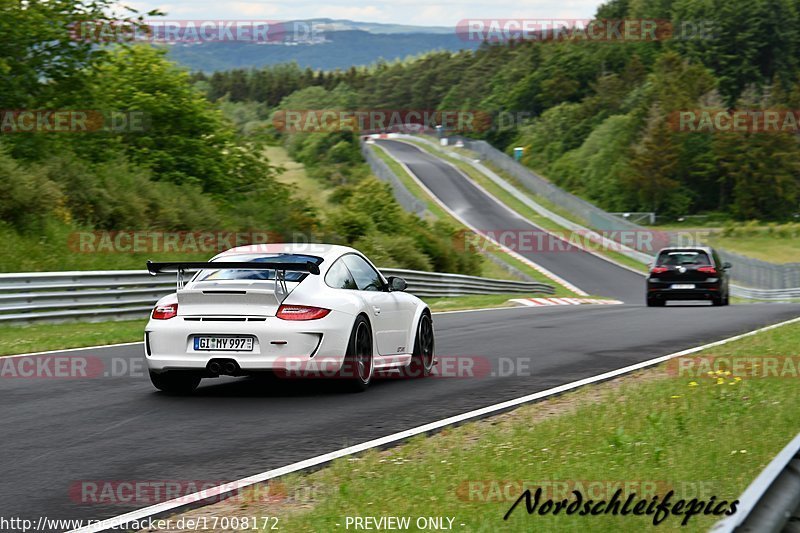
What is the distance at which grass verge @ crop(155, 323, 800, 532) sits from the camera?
5.79 metres

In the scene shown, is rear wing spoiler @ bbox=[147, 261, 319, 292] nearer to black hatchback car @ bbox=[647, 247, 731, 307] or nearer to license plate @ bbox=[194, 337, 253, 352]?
license plate @ bbox=[194, 337, 253, 352]

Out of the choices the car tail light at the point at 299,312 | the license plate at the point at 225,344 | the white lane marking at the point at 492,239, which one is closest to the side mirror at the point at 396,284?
the car tail light at the point at 299,312

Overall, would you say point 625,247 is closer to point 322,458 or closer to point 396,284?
A: point 396,284

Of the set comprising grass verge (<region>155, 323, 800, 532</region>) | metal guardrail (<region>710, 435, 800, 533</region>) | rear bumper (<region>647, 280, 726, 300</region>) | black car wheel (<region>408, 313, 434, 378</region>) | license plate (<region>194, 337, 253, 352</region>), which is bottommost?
rear bumper (<region>647, 280, 726, 300</region>)

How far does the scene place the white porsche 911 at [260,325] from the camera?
397 inches

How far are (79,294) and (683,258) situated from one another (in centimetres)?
1551

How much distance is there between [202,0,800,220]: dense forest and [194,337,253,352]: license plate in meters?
60.4

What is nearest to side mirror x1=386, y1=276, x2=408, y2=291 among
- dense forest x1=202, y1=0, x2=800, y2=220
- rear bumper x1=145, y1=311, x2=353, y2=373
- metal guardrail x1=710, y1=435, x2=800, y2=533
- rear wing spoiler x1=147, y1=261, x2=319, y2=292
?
rear wing spoiler x1=147, y1=261, x2=319, y2=292

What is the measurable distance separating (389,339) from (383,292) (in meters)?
0.52

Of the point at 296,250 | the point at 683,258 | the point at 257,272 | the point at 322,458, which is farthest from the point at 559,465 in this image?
the point at 683,258

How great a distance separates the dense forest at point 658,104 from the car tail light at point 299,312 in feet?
198

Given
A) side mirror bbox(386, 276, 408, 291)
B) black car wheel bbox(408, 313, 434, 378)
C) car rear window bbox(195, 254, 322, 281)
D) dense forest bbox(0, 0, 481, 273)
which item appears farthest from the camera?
dense forest bbox(0, 0, 481, 273)

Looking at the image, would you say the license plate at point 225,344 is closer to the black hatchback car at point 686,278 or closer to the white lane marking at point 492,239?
the black hatchback car at point 686,278

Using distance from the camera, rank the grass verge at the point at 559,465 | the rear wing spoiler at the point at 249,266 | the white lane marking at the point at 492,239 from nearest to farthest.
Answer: the grass verge at the point at 559,465, the rear wing spoiler at the point at 249,266, the white lane marking at the point at 492,239
